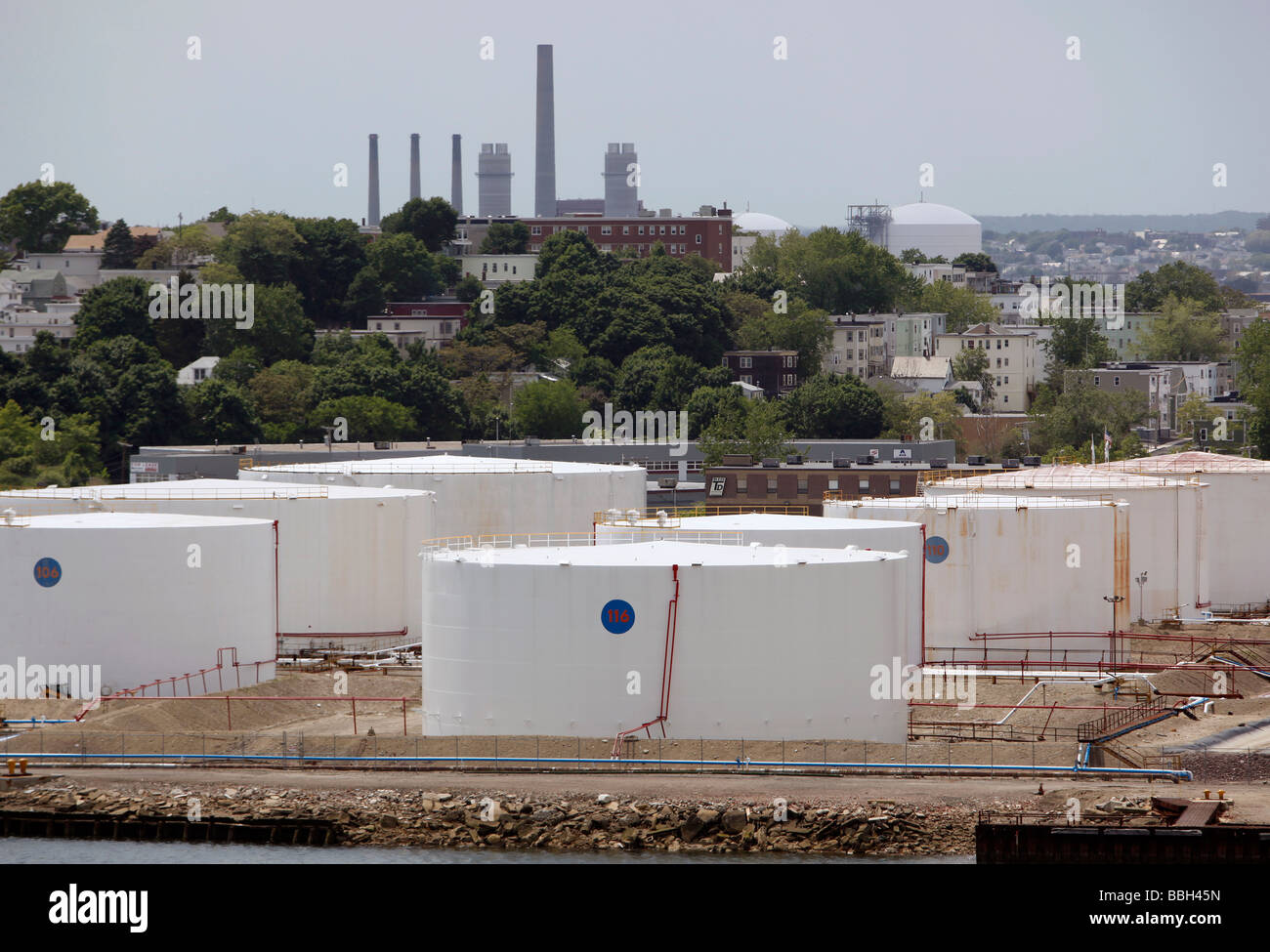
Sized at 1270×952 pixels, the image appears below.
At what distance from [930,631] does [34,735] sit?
2409 cm

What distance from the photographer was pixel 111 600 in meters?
57.0

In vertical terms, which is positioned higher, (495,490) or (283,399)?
(283,399)

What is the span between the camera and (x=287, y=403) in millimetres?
135875

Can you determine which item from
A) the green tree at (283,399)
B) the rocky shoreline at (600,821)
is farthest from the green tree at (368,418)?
the rocky shoreline at (600,821)

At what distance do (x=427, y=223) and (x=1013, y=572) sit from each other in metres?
133

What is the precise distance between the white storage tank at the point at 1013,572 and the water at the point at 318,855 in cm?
1913

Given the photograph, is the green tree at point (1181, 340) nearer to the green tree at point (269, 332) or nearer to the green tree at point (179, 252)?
the green tree at point (269, 332)

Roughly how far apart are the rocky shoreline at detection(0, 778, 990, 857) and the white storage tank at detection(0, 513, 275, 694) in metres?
11.2

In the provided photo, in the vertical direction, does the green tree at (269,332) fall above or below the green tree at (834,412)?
above

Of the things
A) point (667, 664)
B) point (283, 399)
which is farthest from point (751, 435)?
point (667, 664)

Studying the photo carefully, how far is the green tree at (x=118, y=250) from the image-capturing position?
175m

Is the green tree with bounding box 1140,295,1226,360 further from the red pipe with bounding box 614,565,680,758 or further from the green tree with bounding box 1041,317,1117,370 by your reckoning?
the red pipe with bounding box 614,565,680,758

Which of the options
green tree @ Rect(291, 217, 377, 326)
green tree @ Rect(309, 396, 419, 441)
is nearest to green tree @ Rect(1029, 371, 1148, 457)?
green tree @ Rect(309, 396, 419, 441)

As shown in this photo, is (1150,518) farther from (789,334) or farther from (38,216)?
(38,216)
